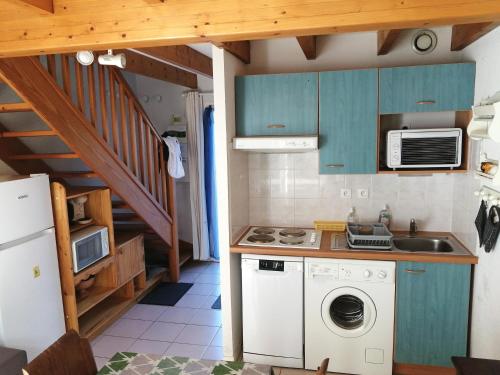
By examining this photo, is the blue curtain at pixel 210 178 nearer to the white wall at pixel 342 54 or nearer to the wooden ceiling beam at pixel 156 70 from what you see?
the wooden ceiling beam at pixel 156 70

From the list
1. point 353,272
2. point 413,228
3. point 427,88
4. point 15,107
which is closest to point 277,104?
point 427,88

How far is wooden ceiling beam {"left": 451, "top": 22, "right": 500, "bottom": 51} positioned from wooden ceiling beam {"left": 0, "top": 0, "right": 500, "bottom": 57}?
2.27 feet

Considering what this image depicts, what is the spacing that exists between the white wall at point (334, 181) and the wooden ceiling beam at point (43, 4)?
5.36ft

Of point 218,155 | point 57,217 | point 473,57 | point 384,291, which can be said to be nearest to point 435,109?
point 473,57

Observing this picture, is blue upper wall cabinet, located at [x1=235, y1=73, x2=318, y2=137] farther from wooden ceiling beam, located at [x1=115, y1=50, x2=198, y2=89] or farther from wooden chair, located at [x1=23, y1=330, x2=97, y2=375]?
wooden chair, located at [x1=23, y1=330, x2=97, y2=375]

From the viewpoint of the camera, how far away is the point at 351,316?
2945 millimetres

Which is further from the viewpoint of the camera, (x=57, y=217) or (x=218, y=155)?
(x=57, y=217)

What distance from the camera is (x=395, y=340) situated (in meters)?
2.79

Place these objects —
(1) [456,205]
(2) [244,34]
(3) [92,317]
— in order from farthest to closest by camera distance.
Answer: (3) [92,317] < (1) [456,205] < (2) [244,34]

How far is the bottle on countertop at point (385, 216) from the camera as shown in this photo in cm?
316

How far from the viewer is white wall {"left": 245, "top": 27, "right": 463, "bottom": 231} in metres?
3.10

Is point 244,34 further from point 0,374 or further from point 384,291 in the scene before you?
point 0,374

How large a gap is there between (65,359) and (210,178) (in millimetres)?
3570

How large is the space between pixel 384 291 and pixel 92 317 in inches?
103
